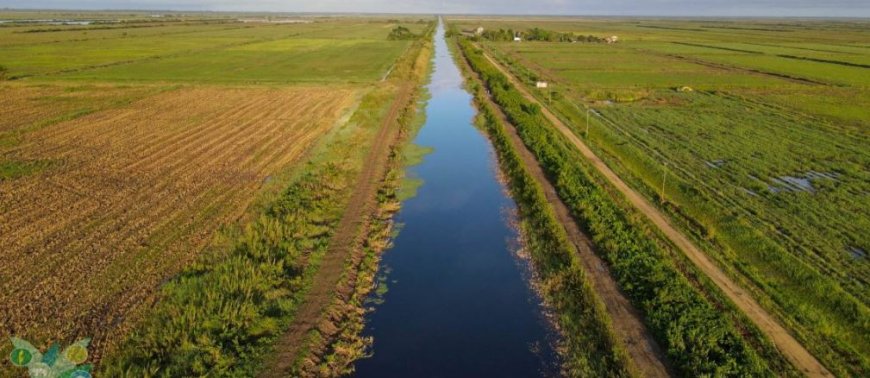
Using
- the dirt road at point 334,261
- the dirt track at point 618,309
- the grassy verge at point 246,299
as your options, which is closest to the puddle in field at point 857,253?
the dirt track at point 618,309

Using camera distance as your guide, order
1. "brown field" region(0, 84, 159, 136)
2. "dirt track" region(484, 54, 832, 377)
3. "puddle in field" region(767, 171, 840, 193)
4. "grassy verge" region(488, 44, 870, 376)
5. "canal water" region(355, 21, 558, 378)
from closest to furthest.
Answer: "dirt track" region(484, 54, 832, 377) < "canal water" region(355, 21, 558, 378) < "grassy verge" region(488, 44, 870, 376) < "puddle in field" region(767, 171, 840, 193) < "brown field" region(0, 84, 159, 136)

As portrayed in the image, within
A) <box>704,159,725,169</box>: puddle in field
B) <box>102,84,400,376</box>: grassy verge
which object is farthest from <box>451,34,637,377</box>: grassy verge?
<box>704,159,725,169</box>: puddle in field

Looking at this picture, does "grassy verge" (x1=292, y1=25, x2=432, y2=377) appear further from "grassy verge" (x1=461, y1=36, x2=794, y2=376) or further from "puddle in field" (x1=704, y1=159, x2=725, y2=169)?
"puddle in field" (x1=704, y1=159, x2=725, y2=169)

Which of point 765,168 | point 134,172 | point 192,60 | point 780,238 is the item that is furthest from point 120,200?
point 192,60

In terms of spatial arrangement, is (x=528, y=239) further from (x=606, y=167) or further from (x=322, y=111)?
(x=322, y=111)

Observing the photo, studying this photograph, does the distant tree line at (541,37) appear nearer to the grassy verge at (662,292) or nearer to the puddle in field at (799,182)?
the puddle in field at (799,182)

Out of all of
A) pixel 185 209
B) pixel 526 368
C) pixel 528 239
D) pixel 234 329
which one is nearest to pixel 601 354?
pixel 526 368

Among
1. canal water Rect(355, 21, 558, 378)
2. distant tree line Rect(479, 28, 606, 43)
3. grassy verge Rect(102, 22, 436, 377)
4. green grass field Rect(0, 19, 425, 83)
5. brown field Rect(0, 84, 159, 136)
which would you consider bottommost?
canal water Rect(355, 21, 558, 378)

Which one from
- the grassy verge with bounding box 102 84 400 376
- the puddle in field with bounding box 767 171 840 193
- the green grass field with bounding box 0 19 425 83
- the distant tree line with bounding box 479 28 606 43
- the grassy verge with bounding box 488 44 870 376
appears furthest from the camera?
the distant tree line with bounding box 479 28 606 43
